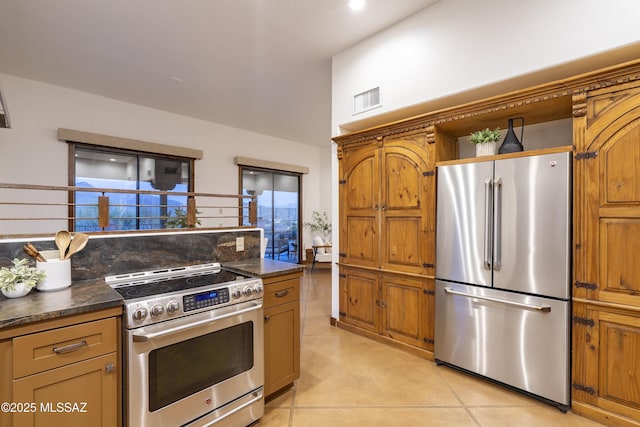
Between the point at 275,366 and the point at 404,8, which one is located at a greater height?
the point at 404,8

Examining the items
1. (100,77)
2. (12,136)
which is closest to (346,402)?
(100,77)

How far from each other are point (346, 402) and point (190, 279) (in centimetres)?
140

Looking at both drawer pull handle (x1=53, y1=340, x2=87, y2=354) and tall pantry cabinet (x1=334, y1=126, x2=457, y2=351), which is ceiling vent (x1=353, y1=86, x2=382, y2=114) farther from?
drawer pull handle (x1=53, y1=340, x2=87, y2=354)

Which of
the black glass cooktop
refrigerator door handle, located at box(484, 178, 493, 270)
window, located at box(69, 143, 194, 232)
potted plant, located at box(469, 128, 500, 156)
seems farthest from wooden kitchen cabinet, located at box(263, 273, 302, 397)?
window, located at box(69, 143, 194, 232)

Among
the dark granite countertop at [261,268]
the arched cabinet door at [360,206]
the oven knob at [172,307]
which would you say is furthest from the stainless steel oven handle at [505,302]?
the oven knob at [172,307]

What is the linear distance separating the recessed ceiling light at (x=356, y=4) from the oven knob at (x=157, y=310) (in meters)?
2.78

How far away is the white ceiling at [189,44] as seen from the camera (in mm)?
2676

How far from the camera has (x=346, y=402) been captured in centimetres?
212

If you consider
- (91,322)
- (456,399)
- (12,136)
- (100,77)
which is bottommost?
(456,399)

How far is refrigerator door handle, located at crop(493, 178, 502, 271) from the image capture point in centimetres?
230

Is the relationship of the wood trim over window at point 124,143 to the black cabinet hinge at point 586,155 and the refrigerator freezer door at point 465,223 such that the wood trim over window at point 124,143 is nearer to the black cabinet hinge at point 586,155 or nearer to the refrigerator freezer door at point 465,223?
the refrigerator freezer door at point 465,223

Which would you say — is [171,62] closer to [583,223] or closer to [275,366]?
[275,366]

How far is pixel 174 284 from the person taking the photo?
1807 mm

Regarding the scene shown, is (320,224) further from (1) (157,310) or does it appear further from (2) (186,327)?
(1) (157,310)
